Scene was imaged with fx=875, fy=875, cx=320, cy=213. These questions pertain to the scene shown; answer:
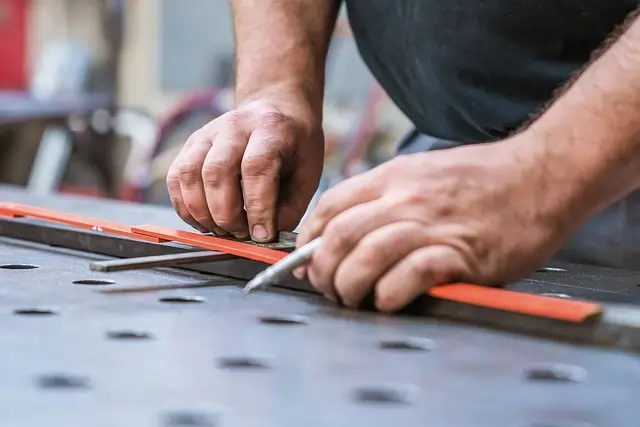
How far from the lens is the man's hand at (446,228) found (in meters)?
0.53

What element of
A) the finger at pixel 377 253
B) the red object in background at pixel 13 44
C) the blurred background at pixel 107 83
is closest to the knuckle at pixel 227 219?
the finger at pixel 377 253

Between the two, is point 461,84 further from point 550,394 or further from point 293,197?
point 550,394

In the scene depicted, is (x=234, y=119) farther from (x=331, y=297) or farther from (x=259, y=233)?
(x=331, y=297)

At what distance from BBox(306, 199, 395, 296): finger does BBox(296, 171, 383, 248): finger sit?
1 centimetres

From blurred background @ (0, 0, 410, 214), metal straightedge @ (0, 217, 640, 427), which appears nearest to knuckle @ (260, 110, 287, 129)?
metal straightedge @ (0, 217, 640, 427)

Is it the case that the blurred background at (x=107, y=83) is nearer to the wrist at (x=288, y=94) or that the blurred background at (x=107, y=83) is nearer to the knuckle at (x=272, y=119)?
the wrist at (x=288, y=94)

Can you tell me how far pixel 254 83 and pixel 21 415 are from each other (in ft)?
2.11

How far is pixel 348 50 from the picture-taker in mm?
3109

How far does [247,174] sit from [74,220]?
0.18m

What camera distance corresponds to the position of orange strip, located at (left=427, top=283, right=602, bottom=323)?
1.61 feet

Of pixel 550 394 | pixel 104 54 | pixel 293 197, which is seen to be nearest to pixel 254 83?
pixel 293 197

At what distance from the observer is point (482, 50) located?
34.4 inches

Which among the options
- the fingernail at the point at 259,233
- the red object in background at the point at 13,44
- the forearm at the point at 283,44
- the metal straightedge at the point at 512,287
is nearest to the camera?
the metal straightedge at the point at 512,287

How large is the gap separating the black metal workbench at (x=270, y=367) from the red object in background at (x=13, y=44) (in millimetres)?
3476
